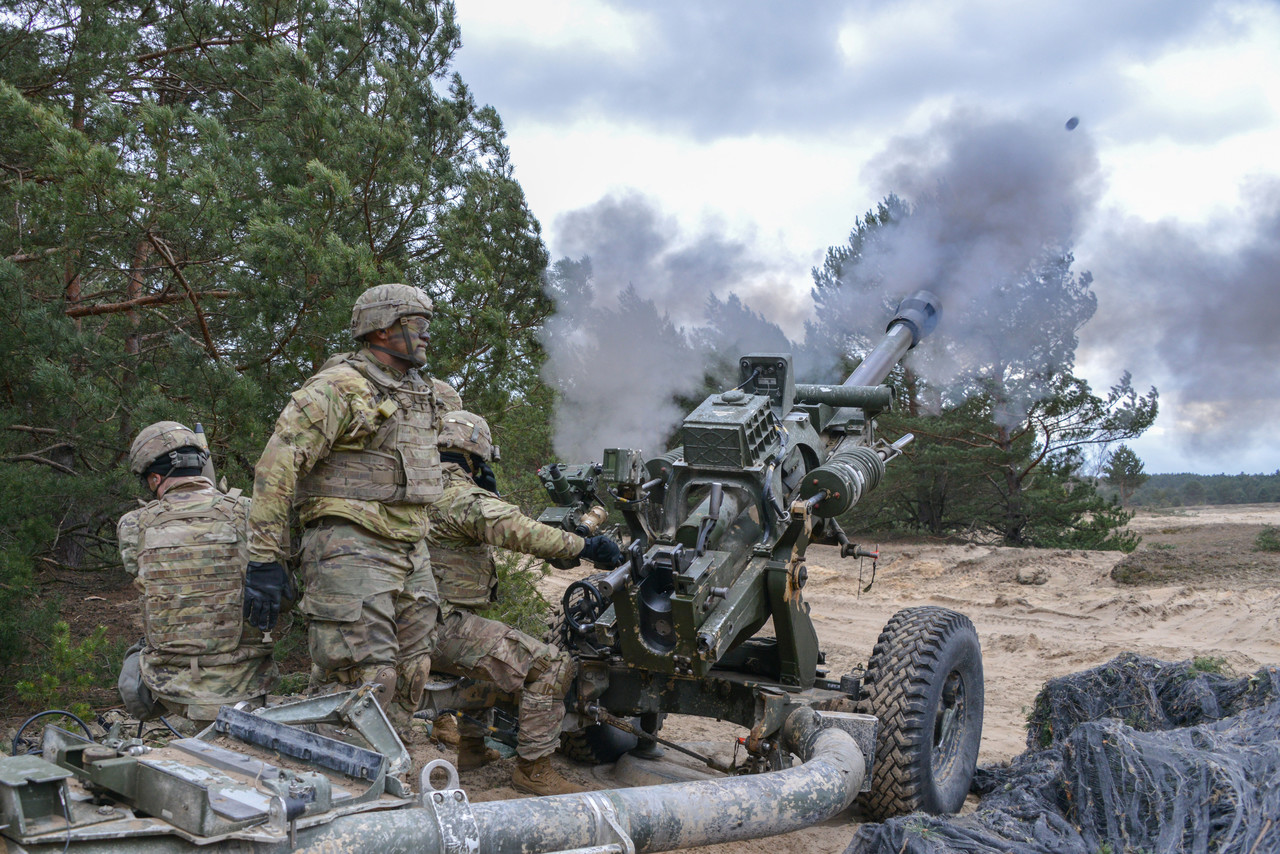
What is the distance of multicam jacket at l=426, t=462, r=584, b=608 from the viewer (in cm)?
448

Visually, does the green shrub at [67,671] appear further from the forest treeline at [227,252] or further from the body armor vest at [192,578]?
the body armor vest at [192,578]

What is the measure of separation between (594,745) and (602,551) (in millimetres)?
1648

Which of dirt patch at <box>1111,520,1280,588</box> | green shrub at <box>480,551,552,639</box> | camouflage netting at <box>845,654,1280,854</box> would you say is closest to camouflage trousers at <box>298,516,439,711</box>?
camouflage netting at <box>845,654,1280,854</box>

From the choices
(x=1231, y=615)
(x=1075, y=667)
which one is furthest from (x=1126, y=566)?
(x=1075, y=667)

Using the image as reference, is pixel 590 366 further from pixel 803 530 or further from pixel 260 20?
pixel 260 20

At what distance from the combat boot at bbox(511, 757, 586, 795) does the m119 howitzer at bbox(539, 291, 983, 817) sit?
33 centimetres

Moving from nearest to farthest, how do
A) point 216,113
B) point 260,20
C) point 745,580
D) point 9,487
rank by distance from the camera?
1. point 745,580
2. point 9,487
3. point 260,20
4. point 216,113

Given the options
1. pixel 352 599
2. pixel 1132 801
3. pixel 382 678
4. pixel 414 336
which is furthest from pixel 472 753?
pixel 1132 801

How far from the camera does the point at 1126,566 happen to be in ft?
40.7

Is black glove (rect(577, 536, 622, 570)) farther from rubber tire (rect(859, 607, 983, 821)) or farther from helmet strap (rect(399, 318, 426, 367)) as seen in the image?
rubber tire (rect(859, 607, 983, 821))

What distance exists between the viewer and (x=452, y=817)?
2467 mm

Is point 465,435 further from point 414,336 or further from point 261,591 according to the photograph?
point 261,591

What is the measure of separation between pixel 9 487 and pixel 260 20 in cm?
411

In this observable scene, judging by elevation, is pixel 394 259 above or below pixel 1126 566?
above
